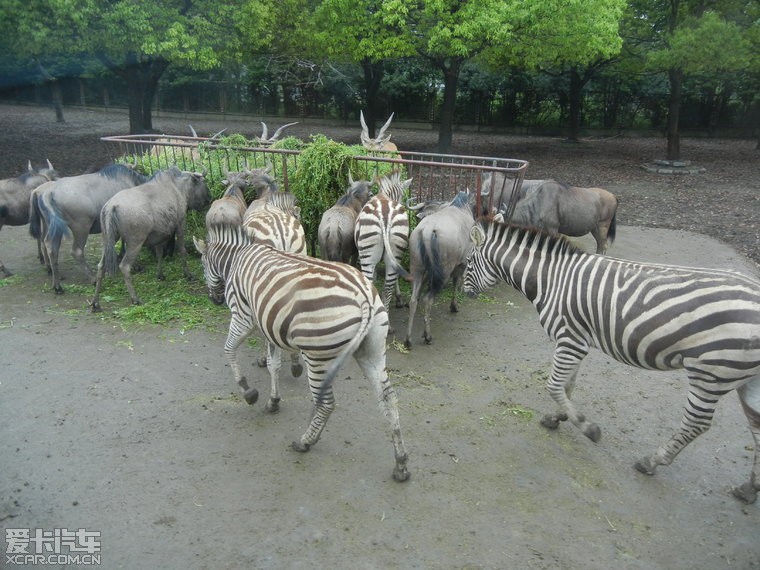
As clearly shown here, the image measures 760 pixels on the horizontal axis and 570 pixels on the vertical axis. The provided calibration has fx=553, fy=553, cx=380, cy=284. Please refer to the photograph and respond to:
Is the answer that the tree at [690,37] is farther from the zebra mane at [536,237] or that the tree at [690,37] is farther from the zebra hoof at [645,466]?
the zebra hoof at [645,466]

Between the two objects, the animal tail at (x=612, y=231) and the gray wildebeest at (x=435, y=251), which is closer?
the gray wildebeest at (x=435, y=251)

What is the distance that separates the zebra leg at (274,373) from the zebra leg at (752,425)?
3.60m

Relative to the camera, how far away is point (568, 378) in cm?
455

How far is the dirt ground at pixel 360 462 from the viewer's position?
357cm

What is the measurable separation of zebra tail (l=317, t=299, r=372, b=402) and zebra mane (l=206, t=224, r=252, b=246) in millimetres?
1725

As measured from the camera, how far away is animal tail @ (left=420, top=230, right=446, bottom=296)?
622 cm

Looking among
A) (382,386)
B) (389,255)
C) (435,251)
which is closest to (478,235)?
(435,251)

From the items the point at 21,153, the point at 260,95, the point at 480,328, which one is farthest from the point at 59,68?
the point at 480,328

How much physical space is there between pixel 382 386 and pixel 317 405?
0.58 m

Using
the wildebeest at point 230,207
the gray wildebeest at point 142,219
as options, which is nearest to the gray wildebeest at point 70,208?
the gray wildebeest at point 142,219

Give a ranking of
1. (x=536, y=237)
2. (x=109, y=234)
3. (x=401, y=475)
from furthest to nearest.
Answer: (x=109, y=234)
(x=536, y=237)
(x=401, y=475)

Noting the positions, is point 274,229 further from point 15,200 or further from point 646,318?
point 15,200

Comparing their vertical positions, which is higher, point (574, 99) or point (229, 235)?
point (574, 99)

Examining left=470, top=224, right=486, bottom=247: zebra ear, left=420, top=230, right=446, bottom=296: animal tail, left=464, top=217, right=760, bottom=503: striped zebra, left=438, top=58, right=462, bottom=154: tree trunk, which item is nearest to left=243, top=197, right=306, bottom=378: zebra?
left=420, top=230, right=446, bottom=296: animal tail
